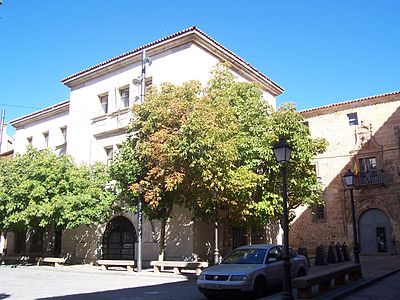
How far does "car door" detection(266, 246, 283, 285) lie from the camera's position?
10.8 m

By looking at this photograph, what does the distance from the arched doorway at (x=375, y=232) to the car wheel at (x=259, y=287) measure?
2315 cm

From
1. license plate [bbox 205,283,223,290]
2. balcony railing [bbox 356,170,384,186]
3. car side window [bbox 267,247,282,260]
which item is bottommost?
license plate [bbox 205,283,223,290]

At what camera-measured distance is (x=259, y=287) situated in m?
10.3

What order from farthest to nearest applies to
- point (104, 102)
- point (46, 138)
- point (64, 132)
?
point (46, 138)
point (64, 132)
point (104, 102)

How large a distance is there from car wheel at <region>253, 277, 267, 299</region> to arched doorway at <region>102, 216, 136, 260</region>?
37.8ft

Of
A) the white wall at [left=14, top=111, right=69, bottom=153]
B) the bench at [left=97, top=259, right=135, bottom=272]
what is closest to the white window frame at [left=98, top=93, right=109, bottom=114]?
the white wall at [left=14, top=111, right=69, bottom=153]

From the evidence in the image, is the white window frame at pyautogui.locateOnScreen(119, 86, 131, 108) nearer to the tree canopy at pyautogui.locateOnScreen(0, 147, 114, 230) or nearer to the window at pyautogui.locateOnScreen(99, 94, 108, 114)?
the window at pyautogui.locateOnScreen(99, 94, 108, 114)

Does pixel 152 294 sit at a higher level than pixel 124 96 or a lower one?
lower

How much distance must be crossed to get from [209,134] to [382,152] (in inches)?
832

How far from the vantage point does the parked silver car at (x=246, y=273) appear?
32.2ft

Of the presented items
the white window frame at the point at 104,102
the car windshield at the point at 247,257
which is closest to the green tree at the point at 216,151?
the car windshield at the point at 247,257

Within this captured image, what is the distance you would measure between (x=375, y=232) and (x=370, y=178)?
406cm

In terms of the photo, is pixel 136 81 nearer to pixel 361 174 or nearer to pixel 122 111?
pixel 122 111

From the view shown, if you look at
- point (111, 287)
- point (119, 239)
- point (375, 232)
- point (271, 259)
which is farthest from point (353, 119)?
point (111, 287)
